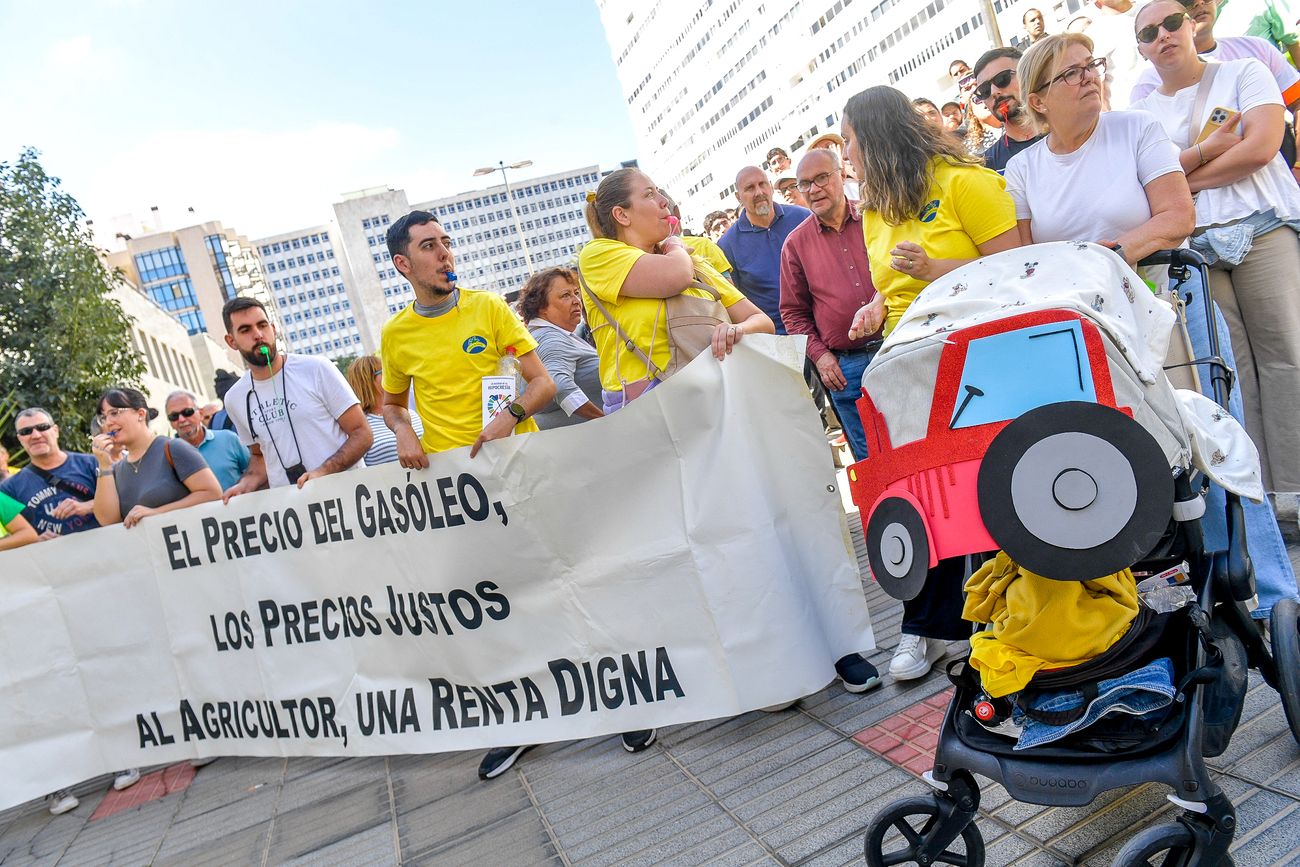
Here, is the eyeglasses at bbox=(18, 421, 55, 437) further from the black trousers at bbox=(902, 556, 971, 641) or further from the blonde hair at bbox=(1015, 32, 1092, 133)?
the blonde hair at bbox=(1015, 32, 1092, 133)

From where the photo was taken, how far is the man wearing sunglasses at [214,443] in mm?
6141

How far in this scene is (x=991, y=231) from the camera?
3.38 meters

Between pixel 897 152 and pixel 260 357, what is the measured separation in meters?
3.32

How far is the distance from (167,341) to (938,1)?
72213 millimetres

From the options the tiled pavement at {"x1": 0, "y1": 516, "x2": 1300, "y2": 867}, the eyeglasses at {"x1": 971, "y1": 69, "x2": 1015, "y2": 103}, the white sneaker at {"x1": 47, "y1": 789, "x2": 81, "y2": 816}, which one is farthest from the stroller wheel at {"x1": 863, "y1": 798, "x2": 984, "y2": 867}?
the white sneaker at {"x1": 47, "y1": 789, "x2": 81, "y2": 816}

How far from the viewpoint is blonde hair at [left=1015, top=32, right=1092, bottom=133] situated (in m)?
3.26

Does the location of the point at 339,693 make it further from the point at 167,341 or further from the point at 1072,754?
the point at 167,341

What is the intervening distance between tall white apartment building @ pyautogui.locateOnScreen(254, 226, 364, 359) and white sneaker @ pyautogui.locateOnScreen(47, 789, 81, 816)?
196573mm

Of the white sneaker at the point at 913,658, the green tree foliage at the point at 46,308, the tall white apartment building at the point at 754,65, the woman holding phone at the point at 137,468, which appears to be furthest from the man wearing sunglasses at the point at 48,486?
the tall white apartment building at the point at 754,65

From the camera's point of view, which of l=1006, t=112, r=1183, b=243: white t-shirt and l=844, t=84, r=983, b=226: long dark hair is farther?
l=844, t=84, r=983, b=226: long dark hair

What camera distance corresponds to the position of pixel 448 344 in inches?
172

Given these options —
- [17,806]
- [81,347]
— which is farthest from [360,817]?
[81,347]

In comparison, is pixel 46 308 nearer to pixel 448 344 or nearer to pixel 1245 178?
pixel 448 344

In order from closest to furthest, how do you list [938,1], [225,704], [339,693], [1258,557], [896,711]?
[1258,557], [896,711], [339,693], [225,704], [938,1]
